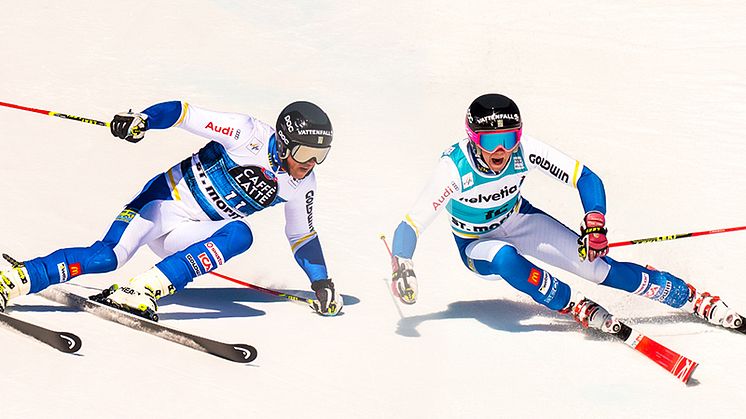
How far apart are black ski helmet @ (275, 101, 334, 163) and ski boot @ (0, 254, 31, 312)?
1.82 meters

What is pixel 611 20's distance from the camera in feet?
53.5

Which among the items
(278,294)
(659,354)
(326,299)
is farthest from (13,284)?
(659,354)

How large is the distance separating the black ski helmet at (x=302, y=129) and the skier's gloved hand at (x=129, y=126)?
0.87 m

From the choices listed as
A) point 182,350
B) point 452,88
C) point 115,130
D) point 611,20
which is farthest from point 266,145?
point 611,20

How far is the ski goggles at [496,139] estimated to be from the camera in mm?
7324

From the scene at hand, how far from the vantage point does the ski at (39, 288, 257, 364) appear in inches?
265

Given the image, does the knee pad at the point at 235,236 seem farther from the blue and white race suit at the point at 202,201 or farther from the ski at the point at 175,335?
the ski at the point at 175,335

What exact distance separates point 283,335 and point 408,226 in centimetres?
108

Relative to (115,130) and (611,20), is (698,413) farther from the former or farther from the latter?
(611,20)

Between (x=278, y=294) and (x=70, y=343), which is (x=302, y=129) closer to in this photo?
(x=278, y=294)

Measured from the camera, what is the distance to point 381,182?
11.3 meters

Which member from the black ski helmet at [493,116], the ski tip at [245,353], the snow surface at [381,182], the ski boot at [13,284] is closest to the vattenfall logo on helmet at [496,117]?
the black ski helmet at [493,116]

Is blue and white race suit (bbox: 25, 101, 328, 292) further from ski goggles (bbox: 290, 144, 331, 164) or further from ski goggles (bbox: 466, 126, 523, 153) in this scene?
ski goggles (bbox: 466, 126, 523, 153)

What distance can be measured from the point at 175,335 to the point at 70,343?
0.62 m
